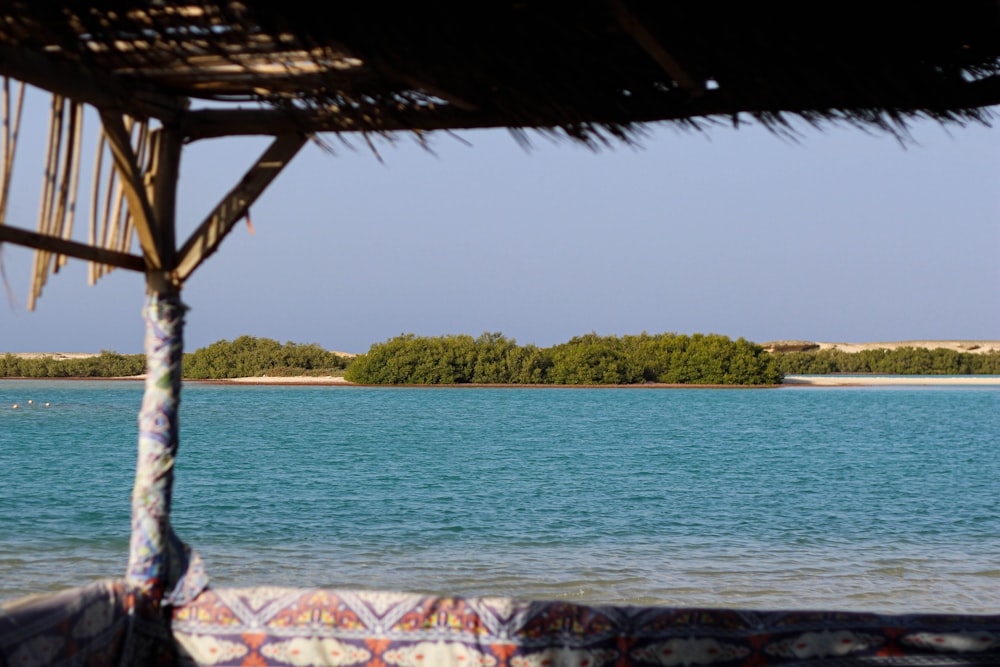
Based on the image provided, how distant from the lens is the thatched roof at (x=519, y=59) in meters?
2.05

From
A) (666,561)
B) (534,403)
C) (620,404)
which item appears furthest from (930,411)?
(666,561)

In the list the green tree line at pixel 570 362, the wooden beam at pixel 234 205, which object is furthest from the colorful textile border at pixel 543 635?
the green tree line at pixel 570 362

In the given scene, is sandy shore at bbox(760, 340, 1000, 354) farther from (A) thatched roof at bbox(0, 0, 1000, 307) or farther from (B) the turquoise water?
(A) thatched roof at bbox(0, 0, 1000, 307)

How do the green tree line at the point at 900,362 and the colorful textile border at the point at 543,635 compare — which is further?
the green tree line at the point at 900,362

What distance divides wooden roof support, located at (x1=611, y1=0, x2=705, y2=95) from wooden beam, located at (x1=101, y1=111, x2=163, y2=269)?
1345mm

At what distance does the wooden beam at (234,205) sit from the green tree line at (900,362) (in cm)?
5261

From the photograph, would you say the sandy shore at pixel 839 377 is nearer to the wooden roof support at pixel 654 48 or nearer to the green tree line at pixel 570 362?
the green tree line at pixel 570 362

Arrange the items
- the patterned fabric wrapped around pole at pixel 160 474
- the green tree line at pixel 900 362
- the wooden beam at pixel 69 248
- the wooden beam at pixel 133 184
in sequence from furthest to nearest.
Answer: the green tree line at pixel 900 362
the patterned fabric wrapped around pole at pixel 160 474
the wooden beam at pixel 133 184
the wooden beam at pixel 69 248

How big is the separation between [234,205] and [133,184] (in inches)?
10.6

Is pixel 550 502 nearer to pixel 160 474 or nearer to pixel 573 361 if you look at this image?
pixel 160 474

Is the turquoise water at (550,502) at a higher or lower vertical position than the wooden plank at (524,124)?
lower

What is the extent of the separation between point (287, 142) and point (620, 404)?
35084 mm

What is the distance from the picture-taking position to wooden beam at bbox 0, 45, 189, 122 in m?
2.23

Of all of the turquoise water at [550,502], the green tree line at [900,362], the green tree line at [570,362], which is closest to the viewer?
the turquoise water at [550,502]
